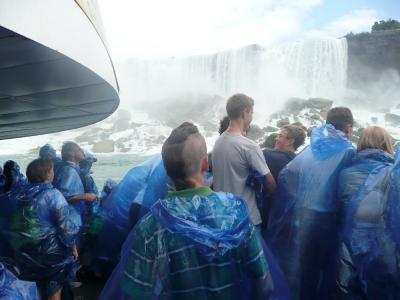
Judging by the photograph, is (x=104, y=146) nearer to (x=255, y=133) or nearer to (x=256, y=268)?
(x=255, y=133)

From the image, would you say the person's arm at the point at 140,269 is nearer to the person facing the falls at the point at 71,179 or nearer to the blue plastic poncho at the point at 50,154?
the person facing the falls at the point at 71,179

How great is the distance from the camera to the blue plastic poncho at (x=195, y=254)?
130 cm

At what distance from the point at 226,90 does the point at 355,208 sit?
39.5 meters

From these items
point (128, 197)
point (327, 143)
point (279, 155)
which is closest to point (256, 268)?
point (327, 143)

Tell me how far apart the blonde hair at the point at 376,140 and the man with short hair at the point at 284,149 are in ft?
1.74

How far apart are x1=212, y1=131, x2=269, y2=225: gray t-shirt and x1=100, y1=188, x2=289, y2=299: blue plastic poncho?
876mm

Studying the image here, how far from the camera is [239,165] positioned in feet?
7.50

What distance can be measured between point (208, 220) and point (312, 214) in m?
1.10

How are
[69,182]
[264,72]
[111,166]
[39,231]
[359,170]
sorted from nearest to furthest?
1. [359,170]
2. [39,231]
3. [69,182]
4. [111,166]
5. [264,72]

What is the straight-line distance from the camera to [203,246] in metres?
1.29

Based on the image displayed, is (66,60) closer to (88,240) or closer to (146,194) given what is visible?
(146,194)

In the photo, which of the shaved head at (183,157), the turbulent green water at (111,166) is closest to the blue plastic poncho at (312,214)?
the shaved head at (183,157)

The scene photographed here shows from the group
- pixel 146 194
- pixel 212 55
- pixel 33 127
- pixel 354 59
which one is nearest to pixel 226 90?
pixel 212 55

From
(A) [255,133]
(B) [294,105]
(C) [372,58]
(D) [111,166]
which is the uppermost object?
(C) [372,58]
